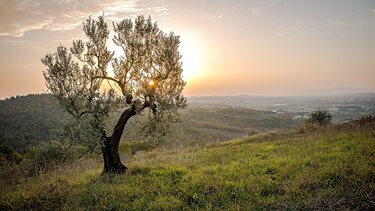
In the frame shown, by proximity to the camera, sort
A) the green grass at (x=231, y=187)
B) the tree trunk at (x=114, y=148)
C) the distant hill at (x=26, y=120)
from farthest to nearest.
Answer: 1. the distant hill at (x=26, y=120)
2. the tree trunk at (x=114, y=148)
3. the green grass at (x=231, y=187)

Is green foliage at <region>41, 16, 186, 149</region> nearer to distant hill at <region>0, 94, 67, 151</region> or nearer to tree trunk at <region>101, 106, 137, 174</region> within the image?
tree trunk at <region>101, 106, 137, 174</region>

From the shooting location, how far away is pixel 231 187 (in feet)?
39.4

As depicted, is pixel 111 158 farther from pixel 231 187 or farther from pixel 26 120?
pixel 26 120

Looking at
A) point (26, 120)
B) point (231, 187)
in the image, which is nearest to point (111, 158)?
point (231, 187)

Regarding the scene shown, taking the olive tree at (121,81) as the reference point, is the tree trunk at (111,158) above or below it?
below

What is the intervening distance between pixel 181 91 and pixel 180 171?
4.82 m

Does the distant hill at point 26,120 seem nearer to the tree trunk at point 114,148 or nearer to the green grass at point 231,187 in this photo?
the tree trunk at point 114,148

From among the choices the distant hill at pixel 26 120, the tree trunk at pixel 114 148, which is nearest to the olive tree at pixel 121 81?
the tree trunk at pixel 114 148

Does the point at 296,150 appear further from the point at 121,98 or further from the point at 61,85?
the point at 61,85

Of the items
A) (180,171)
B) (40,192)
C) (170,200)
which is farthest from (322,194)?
(40,192)

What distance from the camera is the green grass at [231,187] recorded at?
396 inches

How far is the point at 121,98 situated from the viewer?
52.4ft

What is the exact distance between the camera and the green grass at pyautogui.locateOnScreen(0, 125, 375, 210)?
1007 cm

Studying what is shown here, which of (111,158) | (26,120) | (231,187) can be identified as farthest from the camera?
(26,120)
